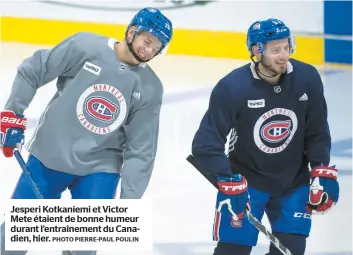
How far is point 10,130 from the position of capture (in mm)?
2957

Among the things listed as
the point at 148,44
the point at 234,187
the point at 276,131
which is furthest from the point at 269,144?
the point at 148,44

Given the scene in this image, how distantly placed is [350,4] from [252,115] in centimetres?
468

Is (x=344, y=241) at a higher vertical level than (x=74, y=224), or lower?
lower

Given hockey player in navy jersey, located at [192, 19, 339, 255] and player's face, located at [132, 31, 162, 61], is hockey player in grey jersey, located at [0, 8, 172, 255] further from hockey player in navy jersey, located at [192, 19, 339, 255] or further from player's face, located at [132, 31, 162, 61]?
hockey player in navy jersey, located at [192, 19, 339, 255]

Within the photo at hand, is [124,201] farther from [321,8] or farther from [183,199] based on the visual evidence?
[321,8]

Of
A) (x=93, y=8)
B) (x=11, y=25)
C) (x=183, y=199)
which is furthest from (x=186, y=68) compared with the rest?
(x=183, y=199)

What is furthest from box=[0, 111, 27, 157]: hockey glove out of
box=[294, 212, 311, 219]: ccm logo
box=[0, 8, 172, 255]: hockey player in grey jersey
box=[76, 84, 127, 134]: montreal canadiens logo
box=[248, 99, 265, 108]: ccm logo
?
box=[294, 212, 311, 219]: ccm logo

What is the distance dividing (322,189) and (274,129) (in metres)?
0.22

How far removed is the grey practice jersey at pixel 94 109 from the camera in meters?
2.93

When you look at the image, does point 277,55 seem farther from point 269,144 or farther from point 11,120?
point 11,120

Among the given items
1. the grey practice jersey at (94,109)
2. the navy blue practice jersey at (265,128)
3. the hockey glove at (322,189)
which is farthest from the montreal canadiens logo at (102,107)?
the hockey glove at (322,189)

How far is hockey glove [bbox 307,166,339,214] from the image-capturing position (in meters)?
3.02

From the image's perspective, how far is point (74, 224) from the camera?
8.66ft

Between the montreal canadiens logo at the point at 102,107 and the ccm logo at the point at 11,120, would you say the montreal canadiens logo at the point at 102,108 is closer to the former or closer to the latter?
the montreal canadiens logo at the point at 102,107
